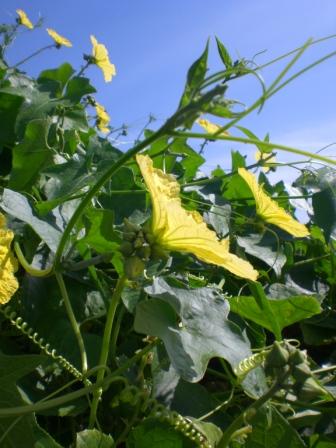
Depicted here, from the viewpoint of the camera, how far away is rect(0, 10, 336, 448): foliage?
2.15ft

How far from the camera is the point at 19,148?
94 cm

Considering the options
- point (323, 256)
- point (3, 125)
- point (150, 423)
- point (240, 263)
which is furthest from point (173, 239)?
point (323, 256)

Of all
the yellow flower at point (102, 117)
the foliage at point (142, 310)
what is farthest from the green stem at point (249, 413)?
the yellow flower at point (102, 117)

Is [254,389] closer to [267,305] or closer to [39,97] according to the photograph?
[267,305]

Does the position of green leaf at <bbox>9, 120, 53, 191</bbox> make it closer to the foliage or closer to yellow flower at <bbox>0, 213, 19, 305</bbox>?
the foliage

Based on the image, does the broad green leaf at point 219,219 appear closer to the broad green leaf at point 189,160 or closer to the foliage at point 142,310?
the foliage at point 142,310

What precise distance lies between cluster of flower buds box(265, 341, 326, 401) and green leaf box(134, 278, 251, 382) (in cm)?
9

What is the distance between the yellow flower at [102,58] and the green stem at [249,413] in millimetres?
1943

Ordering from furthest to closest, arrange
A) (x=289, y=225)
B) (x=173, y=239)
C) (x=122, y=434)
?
(x=289, y=225)
(x=122, y=434)
(x=173, y=239)

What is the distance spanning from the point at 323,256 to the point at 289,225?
0.36 m

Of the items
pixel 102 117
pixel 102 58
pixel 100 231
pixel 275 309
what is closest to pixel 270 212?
pixel 275 309

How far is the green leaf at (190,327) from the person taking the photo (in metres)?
0.67

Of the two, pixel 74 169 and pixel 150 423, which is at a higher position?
pixel 74 169

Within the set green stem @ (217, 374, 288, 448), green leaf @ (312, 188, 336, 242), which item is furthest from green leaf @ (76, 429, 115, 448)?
green leaf @ (312, 188, 336, 242)
